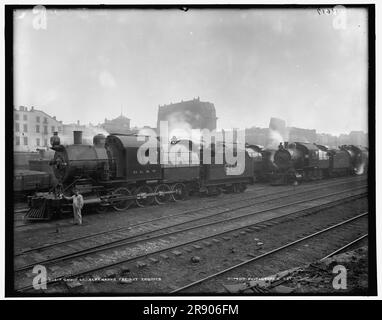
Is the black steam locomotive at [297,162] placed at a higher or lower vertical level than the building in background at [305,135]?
lower

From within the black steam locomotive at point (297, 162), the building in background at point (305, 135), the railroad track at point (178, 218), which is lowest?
the railroad track at point (178, 218)

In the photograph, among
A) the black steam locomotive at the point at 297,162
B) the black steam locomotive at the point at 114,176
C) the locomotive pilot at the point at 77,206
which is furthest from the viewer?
the black steam locomotive at the point at 297,162

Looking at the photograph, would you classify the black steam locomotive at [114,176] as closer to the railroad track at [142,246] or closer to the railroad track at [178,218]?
the railroad track at [178,218]

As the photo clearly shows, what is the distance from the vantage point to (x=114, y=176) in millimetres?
11773

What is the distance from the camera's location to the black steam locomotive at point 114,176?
1046 cm

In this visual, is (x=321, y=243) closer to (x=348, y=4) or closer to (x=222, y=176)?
(x=348, y=4)

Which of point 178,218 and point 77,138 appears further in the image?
point 77,138

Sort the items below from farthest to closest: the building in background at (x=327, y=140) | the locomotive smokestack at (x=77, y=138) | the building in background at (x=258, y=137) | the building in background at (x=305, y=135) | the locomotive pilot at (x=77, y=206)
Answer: the building in background at (x=258, y=137) < the building in background at (x=305, y=135) < the building in background at (x=327, y=140) < the locomotive smokestack at (x=77, y=138) < the locomotive pilot at (x=77, y=206)

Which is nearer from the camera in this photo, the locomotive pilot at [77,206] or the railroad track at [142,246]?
the railroad track at [142,246]

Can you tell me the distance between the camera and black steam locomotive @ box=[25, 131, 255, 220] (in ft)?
34.3

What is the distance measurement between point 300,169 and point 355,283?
1734cm

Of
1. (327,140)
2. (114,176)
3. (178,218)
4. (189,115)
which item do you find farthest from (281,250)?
(189,115)

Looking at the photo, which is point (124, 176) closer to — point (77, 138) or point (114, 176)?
point (114, 176)

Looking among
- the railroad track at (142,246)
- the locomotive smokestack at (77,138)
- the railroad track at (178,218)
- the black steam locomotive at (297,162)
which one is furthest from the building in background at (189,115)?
the railroad track at (142,246)
